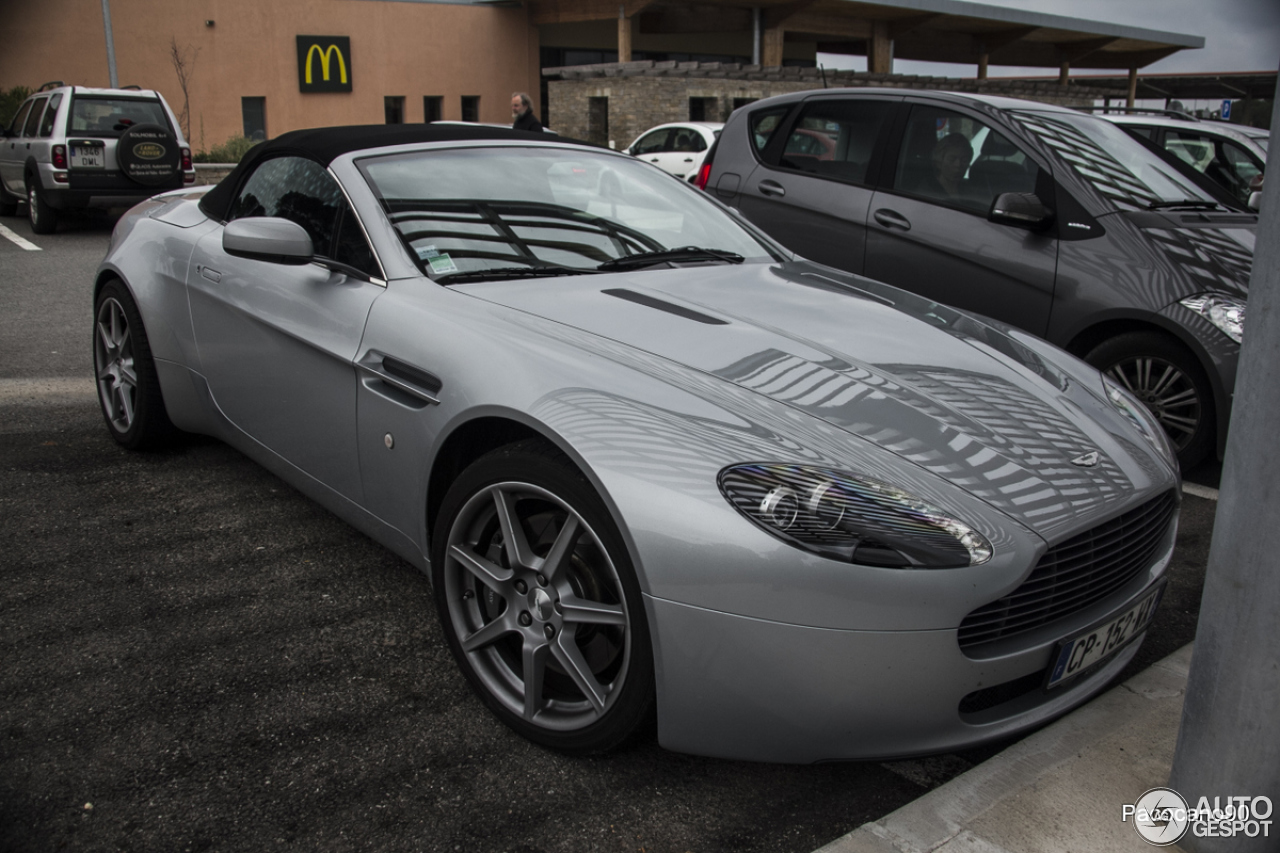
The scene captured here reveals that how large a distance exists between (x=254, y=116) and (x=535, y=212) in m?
29.8

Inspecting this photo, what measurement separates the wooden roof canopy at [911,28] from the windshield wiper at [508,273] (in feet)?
90.2

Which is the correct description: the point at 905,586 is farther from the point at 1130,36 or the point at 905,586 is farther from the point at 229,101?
the point at 1130,36

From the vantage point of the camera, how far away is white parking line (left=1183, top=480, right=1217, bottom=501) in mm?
4328

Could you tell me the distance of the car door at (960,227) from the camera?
488 centimetres

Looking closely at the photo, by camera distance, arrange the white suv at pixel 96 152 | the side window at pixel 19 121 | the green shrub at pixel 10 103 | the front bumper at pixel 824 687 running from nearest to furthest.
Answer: the front bumper at pixel 824 687 → the white suv at pixel 96 152 → the side window at pixel 19 121 → the green shrub at pixel 10 103

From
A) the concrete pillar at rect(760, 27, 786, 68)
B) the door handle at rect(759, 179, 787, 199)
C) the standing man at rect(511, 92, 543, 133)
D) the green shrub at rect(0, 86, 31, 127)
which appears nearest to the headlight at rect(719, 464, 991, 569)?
the door handle at rect(759, 179, 787, 199)

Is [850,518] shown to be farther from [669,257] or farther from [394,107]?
[394,107]

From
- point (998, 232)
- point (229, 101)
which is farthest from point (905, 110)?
point (229, 101)

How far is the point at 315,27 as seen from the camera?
2972 centimetres

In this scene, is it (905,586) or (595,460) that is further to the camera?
(595,460)

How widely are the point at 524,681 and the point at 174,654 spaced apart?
108cm

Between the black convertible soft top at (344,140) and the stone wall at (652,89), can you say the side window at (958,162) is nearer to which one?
the black convertible soft top at (344,140)

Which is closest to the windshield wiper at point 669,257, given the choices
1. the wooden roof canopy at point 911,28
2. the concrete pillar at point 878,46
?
the wooden roof canopy at point 911,28

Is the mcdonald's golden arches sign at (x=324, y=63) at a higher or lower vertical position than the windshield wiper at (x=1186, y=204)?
higher
